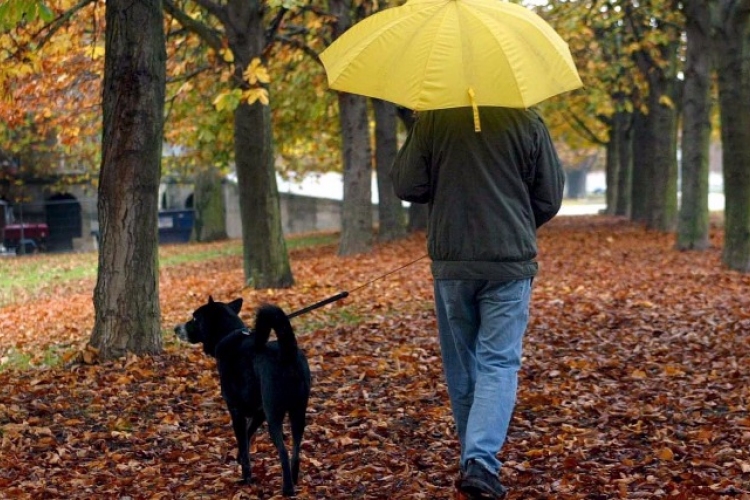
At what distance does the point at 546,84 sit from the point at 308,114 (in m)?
20.0

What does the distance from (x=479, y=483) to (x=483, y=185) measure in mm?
1396

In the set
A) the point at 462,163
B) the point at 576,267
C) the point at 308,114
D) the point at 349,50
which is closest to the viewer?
the point at 462,163

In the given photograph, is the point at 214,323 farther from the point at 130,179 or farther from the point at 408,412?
the point at 130,179

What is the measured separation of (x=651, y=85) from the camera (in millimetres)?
26609

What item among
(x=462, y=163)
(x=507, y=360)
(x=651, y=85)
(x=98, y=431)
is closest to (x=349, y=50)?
(x=462, y=163)

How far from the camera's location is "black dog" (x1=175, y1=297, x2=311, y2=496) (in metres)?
5.53

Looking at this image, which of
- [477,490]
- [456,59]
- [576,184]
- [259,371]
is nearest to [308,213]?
[259,371]

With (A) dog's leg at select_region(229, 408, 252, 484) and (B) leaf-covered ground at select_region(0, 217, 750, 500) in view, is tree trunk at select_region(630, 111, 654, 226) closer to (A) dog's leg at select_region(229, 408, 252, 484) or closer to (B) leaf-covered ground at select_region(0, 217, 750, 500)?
(B) leaf-covered ground at select_region(0, 217, 750, 500)

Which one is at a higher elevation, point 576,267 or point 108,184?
point 108,184

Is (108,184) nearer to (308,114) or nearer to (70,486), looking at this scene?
(70,486)

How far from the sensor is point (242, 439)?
19.8 feet

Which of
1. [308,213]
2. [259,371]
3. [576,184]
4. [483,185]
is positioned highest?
[576,184]

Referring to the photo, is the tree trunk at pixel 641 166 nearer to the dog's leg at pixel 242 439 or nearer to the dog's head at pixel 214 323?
the dog's head at pixel 214 323

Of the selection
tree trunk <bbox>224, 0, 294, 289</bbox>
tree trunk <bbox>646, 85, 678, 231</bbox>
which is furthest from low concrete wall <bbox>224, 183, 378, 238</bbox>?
tree trunk <bbox>224, 0, 294, 289</bbox>
